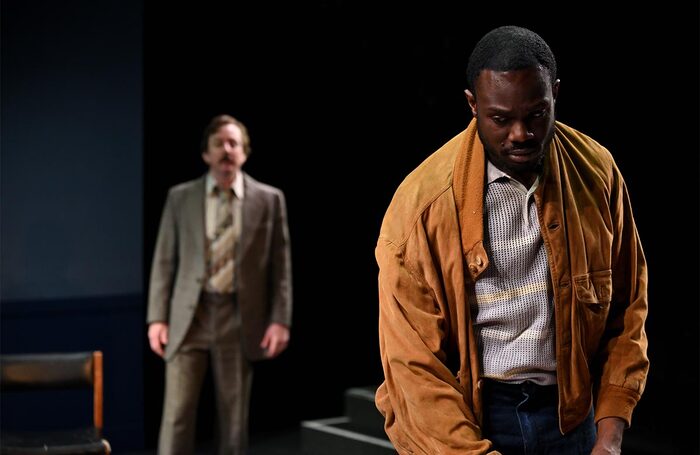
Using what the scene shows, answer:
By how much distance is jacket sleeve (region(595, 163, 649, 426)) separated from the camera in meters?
1.96

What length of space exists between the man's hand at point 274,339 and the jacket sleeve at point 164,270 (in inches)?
A: 18.8

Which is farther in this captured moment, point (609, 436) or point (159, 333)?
point (159, 333)

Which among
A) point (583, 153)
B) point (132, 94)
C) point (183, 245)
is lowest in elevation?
point (183, 245)

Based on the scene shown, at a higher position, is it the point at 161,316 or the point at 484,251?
the point at 484,251

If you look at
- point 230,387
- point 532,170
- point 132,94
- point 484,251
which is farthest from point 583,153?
point 132,94

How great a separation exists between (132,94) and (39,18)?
67cm

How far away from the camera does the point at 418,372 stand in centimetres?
188

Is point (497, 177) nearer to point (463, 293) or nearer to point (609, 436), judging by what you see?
point (463, 293)

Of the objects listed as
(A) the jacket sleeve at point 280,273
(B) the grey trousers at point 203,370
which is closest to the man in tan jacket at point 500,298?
(B) the grey trousers at point 203,370

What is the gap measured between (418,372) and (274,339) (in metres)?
3.04

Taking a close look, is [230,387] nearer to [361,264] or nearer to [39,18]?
[361,264]

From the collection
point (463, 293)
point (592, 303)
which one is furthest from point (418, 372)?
point (592, 303)

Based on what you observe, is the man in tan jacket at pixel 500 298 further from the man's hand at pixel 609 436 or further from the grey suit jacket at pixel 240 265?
the grey suit jacket at pixel 240 265

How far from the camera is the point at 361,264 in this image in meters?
6.68
